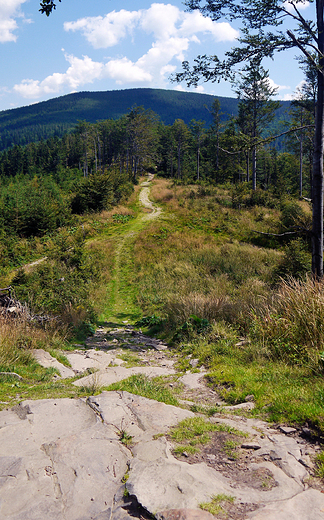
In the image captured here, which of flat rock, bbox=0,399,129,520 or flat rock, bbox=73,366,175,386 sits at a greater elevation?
flat rock, bbox=0,399,129,520

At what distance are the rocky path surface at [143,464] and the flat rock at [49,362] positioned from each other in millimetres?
1487

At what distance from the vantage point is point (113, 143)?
83.4m

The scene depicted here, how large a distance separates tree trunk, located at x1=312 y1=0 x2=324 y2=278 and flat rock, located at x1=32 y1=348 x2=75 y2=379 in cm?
633

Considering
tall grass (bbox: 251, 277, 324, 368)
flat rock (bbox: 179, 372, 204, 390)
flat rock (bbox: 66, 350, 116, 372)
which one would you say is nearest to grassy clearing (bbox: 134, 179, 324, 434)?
tall grass (bbox: 251, 277, 324, 368)

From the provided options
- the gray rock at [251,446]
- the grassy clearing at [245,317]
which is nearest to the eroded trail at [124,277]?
the grassy clearing at [245,317]

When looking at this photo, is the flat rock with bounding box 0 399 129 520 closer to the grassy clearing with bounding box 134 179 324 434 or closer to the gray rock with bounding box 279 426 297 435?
the gray rock with bounding box 279 426 297 435

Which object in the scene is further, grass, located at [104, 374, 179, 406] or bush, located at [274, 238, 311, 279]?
bush, located at [274, 238, 311, 279]

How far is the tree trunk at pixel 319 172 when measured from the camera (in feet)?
25.6

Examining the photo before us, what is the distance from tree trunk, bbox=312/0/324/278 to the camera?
7805 mm

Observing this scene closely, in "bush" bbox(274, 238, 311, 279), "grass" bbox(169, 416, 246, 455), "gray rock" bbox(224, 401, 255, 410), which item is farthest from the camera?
"bush" bbox(274, 238, 311, 279)

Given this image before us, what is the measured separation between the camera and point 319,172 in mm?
7945

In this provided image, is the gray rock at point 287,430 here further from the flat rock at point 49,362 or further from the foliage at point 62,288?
the foliage at point 62,288

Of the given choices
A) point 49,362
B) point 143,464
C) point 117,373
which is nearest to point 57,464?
point 143,464

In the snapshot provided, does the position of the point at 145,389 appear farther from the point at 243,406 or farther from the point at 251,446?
the point at 251,446
